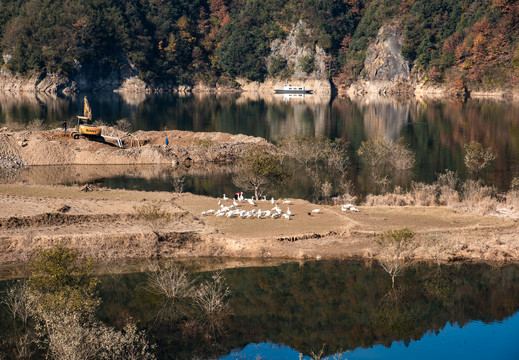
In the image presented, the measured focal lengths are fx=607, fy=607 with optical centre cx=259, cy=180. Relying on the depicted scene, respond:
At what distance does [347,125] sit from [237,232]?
62.5m

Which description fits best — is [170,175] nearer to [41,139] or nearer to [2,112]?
[41,139]

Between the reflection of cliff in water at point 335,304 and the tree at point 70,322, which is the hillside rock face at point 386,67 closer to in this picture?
the reflection of cliff in water at point 335,304

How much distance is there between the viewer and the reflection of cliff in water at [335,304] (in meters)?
24.5

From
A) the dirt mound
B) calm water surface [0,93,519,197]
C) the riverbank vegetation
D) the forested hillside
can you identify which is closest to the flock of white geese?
calm water surface [0,93,519,197]

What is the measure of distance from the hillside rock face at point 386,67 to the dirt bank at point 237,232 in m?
147

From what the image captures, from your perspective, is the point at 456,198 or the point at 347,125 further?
the point at 347,125

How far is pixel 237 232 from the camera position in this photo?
3412 cm

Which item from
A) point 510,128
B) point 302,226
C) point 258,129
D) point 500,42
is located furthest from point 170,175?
point 500,42

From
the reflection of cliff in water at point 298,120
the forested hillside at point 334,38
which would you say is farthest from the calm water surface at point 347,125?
the forested hillside at point 334,38

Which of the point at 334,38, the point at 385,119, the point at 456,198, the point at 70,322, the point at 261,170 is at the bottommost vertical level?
the point at 70,322

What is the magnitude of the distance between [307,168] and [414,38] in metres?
129

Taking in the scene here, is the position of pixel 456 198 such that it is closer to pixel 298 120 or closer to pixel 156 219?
pixel 156 219

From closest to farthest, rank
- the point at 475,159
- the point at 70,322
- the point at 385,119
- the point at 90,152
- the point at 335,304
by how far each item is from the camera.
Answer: the point at 70,322, the point at 335,304, the point at 475,159, the point at 90,152, the point at 385,119

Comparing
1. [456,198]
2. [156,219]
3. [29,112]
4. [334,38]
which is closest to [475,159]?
[456,198]
